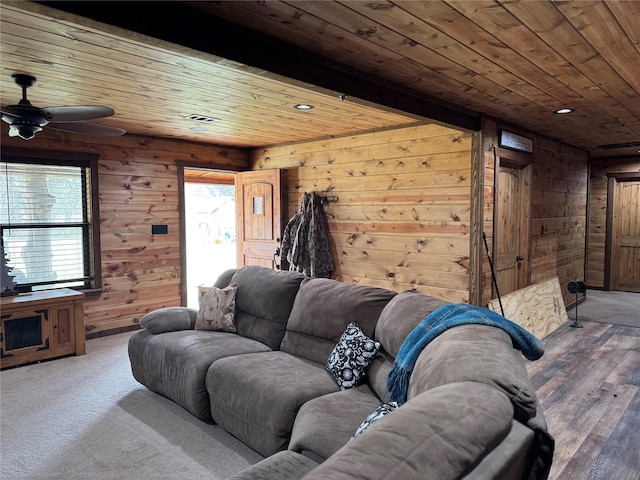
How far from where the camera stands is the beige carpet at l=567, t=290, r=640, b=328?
5.87m

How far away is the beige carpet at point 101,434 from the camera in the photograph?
8.13 feet

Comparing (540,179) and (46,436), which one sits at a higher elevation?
(540,179)

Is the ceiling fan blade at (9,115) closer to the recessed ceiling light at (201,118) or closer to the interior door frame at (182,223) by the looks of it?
the recessed ceiling light at (201,118)

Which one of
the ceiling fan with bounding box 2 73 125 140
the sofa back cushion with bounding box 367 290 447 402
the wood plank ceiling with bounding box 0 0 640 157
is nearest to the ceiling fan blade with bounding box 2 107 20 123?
the ceiling fan with bounding box 2 73 125 140

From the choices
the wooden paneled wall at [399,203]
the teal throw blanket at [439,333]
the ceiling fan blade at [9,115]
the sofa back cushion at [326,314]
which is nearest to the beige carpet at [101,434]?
the sofa back cushion at [326,314]

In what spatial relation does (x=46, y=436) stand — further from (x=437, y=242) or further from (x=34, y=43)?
(x=437, y=242)

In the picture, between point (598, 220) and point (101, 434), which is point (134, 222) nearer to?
point (101, 434)

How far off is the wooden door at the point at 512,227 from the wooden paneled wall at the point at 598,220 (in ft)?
11.6

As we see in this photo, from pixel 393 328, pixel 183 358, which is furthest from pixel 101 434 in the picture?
pixel 393 328

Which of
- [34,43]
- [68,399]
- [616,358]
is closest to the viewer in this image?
[34,43]

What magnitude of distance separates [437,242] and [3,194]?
4373 mm

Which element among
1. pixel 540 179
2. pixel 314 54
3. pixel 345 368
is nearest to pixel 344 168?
pixel 540 179

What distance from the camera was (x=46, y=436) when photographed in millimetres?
2836

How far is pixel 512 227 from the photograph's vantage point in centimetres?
516
